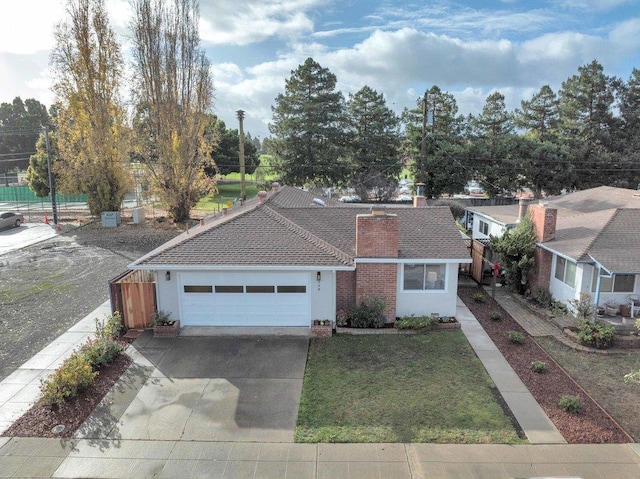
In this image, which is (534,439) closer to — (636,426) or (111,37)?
(636,426)

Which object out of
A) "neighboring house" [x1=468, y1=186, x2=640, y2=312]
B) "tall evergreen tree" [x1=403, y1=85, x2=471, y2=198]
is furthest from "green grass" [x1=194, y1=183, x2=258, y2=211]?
"neighboring house" [x1=468, y1=186, x2=640, y2=312]

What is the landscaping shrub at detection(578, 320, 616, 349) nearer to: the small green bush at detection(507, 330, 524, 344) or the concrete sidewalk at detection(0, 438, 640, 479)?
the small green bush at detection(507, 330, 524, 344)

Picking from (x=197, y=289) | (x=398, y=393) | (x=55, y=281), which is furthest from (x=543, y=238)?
(x=55, y=281)

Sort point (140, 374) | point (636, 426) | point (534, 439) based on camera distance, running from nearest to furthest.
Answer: point (534, 439) < point (636, 426) < point (140, 374)

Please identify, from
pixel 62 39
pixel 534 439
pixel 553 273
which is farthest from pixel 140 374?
pixel 62 39

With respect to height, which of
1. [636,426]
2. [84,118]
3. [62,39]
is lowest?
[636,426]

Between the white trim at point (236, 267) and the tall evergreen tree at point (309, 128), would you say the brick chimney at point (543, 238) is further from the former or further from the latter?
the tall evergreen tree at point (309, 128)

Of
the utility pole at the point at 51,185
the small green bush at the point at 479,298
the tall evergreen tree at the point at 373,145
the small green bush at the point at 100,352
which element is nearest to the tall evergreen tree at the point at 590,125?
the tall evergreen tree at the point at 373,145

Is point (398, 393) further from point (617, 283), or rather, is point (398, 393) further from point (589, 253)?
point (617, 283)
